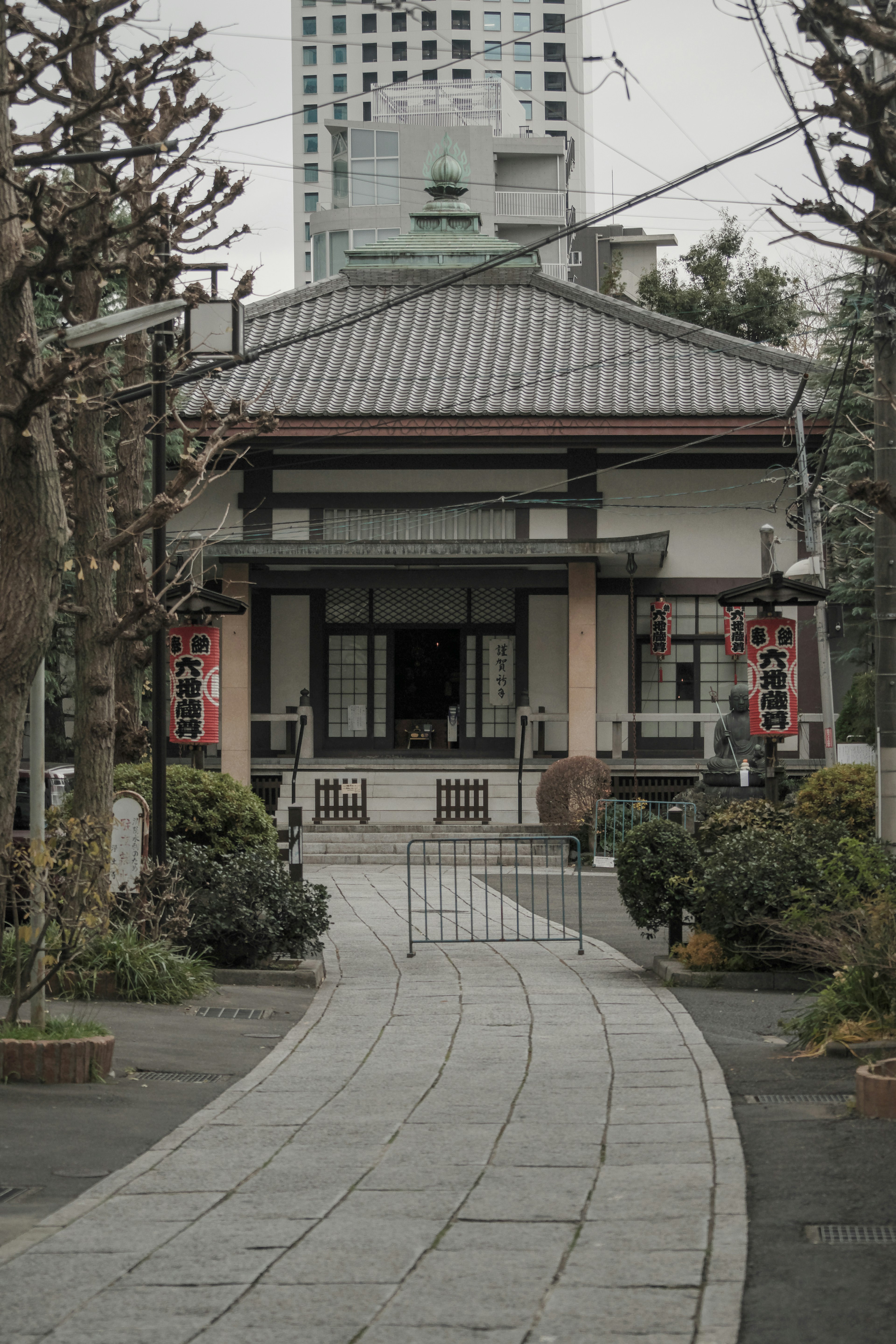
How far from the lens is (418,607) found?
28656 millimetres

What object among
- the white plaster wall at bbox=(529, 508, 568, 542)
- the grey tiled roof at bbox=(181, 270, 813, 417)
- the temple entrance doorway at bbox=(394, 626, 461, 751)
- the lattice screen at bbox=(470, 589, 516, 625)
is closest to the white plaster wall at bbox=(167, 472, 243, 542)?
the grey tiled roof at bbox=(181, 270, 813, 417)

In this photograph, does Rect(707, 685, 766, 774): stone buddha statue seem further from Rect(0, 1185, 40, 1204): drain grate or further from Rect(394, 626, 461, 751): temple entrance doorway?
Rect(0, 1185, 40, 1204): drain grate

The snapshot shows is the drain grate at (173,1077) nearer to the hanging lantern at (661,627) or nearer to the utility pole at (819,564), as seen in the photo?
the utility pole at (819,564)

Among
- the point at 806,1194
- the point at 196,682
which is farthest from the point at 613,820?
the point at 806,1194

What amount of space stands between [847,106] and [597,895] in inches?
515

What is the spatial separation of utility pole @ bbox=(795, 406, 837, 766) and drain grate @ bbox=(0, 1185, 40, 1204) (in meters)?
16.2

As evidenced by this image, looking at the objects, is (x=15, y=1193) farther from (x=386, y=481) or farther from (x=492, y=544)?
(x=386, y=481)

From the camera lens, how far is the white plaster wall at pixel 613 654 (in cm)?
2770

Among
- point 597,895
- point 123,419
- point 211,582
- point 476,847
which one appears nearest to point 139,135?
point 123,419

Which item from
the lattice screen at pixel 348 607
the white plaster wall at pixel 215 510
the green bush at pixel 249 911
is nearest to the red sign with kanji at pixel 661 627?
the lattice screen at pixel 348 607

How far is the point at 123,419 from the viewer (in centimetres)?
1488

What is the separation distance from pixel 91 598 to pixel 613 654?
660 inches

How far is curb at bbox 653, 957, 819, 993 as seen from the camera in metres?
11.7

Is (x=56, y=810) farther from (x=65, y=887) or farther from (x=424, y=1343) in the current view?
(x=424, y=1343)
